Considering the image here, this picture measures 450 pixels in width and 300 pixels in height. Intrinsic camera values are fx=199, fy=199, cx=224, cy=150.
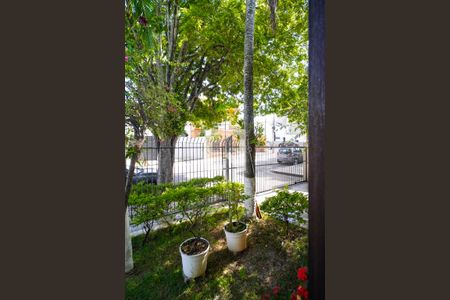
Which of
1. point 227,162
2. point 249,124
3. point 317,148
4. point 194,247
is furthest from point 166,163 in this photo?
point 317,148

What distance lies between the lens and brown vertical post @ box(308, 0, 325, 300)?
99cm

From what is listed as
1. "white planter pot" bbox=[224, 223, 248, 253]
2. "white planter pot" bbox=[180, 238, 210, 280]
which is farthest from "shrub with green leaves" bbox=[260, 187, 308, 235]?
"white planter pot" bbox=[180, 238, 210, 280]

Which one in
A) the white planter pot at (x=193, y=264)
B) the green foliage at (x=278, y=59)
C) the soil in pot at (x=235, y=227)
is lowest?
the white planter pot at (x=193, y=264)

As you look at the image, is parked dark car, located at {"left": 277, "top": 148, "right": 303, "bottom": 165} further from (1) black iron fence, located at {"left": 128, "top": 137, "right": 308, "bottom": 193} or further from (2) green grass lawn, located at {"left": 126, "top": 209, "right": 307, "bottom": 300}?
(2) green grass lawn, located at {"left": 126, "top": 209, "right": 307, "bottom": 300}

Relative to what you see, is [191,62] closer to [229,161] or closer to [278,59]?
[278,59]

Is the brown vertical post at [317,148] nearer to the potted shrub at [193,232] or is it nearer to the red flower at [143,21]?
the red flower at [143,21]

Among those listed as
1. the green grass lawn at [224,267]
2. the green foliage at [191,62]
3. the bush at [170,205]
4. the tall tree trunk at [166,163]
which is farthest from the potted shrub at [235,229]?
the tall tree trunk at [166,163]

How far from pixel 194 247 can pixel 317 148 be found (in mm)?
2997

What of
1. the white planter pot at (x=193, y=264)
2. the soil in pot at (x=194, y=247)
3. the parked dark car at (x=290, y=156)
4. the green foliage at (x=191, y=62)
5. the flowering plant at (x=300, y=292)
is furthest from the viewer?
the parked dark car at (x=290, y=156)

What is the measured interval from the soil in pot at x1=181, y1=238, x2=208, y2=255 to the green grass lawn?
1.27 feet

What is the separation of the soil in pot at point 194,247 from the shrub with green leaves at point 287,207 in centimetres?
152

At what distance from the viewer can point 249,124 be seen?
15.8 feet

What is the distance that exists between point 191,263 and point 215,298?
57 centimetres

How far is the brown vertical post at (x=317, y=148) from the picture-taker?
0.99 metres
